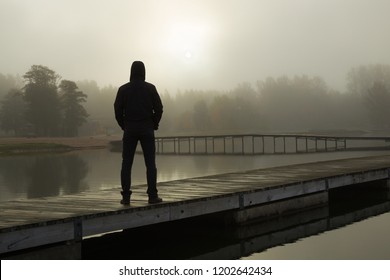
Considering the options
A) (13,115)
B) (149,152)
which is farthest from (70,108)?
(149,152)

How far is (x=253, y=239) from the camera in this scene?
10.7 metres

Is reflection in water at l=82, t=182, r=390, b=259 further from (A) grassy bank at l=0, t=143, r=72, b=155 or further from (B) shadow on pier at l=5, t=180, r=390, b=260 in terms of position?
(A) grassy bank at l=0, t=143, r=72, b=155

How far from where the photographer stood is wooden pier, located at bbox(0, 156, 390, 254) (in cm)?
748

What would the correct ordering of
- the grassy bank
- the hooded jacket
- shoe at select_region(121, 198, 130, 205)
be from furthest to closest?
the grassy bank, shoe at select_region(121, 198, 130, 205), the hooded jacket

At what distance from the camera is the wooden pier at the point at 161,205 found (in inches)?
295

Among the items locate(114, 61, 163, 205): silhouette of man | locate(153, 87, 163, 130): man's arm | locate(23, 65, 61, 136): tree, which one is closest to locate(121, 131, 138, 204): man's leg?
locate(114, 61, 163, 205): silhouette of man

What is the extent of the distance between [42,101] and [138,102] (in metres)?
97.9

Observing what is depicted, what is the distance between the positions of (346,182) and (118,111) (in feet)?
29.1

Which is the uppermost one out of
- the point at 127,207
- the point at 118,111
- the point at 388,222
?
the point at 118,111

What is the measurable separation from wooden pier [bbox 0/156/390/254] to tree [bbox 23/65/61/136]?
92.1m

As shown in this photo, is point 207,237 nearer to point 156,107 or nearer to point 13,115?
point 156,107

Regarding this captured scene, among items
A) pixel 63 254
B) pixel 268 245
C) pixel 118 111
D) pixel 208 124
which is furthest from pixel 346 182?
pixel 208 124

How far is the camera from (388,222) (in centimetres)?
1262

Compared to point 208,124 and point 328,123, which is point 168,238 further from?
point 328,123
